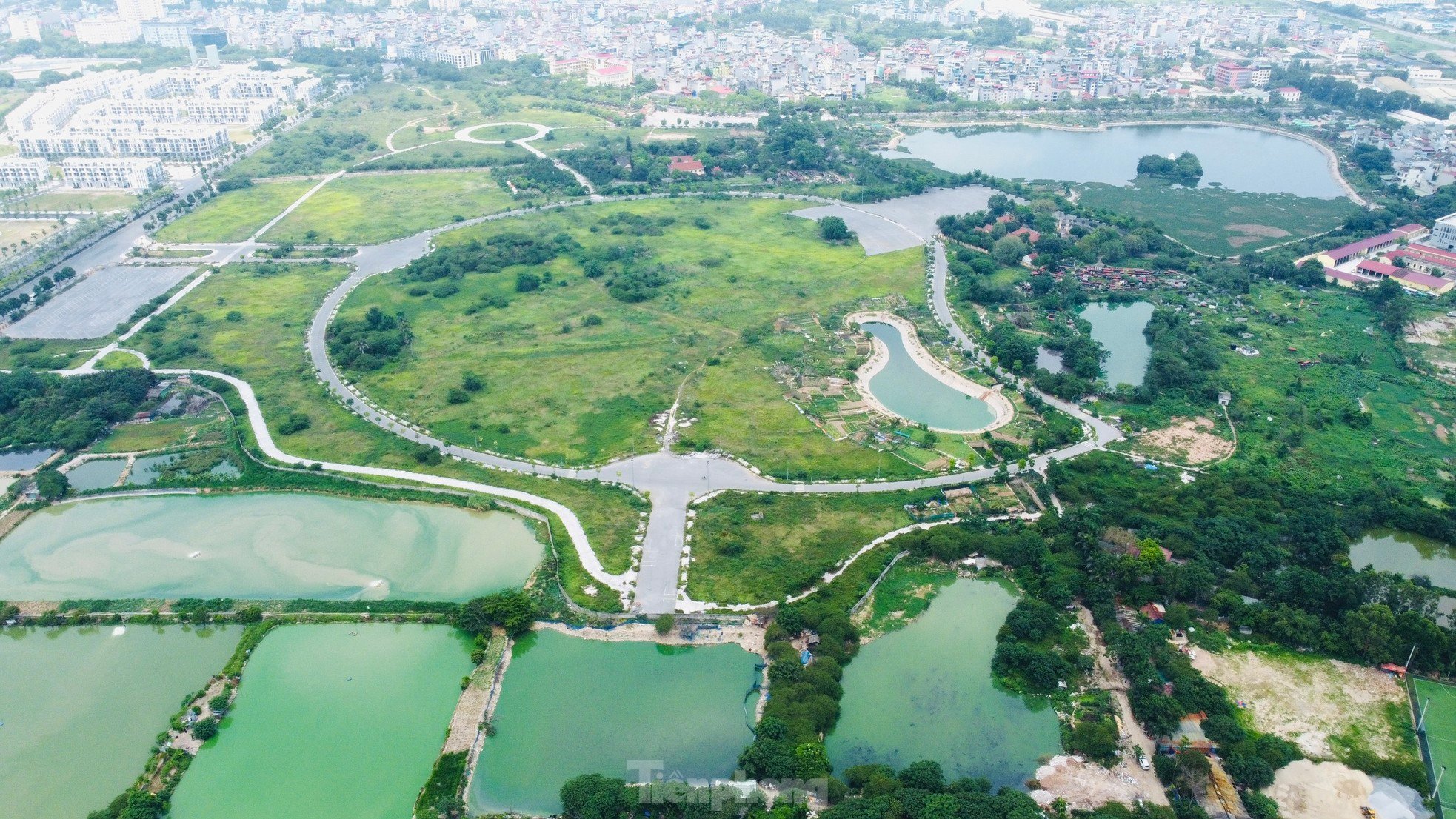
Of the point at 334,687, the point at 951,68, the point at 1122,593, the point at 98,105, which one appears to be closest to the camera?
the point at 334,687

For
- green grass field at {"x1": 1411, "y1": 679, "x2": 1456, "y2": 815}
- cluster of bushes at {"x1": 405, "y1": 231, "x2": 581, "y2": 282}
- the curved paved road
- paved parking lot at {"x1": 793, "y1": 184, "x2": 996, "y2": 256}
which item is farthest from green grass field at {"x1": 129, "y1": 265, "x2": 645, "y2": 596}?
paved parking lot at {"x1": 793, "y1": 184, "x2": 996, "y2": 256}

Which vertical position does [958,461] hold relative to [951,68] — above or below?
below

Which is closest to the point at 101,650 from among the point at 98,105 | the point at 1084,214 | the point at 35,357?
the point at 35,357

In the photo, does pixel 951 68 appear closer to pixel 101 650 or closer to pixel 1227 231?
pixel 1227 231

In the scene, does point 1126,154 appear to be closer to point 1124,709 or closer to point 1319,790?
point 1124,709

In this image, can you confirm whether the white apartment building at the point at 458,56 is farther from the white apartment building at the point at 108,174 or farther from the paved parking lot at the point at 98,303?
the paved parking lot at the point at 98,303
